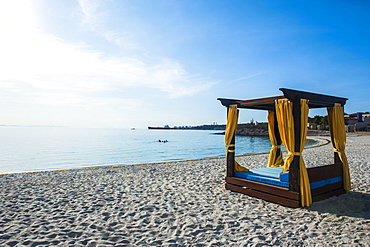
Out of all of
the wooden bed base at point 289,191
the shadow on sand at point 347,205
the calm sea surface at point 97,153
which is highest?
the wooden bed base at point 289,191

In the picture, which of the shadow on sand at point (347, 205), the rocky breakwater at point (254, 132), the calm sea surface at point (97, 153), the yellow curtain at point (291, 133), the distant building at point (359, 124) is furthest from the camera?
the rocky breakwater at point (254, 132)

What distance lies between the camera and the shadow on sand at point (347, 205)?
13.0 feet

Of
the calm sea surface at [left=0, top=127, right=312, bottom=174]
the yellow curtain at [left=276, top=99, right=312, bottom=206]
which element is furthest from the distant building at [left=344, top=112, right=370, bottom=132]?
the yellow curtain at [left=276, top=99, right=312, bottom=206]

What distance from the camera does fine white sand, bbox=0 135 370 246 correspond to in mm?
3102

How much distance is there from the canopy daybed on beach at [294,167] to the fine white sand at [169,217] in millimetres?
195

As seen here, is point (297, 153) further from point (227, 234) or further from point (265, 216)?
point (227, 234)

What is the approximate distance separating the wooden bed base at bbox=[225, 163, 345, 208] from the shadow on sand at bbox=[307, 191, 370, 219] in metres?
0.13

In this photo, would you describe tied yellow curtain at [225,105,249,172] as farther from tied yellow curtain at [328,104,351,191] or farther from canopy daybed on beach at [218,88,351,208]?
tied yellow curtain at [328,104,351,191]

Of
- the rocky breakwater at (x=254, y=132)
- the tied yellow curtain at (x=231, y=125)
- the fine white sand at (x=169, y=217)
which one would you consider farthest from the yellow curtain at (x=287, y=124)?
the rocky breakwater at (x=254, y=132)

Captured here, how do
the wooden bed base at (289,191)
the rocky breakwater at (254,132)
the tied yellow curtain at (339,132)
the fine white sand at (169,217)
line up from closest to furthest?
1. the fine white sand at (169,217)
2. the wooden bed base at (289,191)
3. the tied yellow curtain at (339,132)
4. the rocky breakwater at (254,132)

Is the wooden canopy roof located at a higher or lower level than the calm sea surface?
higher

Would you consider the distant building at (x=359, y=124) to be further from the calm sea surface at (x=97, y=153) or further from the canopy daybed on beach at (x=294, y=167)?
the canopy daybed on beach at (x=294, y=167)

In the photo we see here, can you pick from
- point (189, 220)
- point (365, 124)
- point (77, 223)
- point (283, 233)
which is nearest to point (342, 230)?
point (283, 233)

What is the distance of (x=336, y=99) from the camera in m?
5.05
